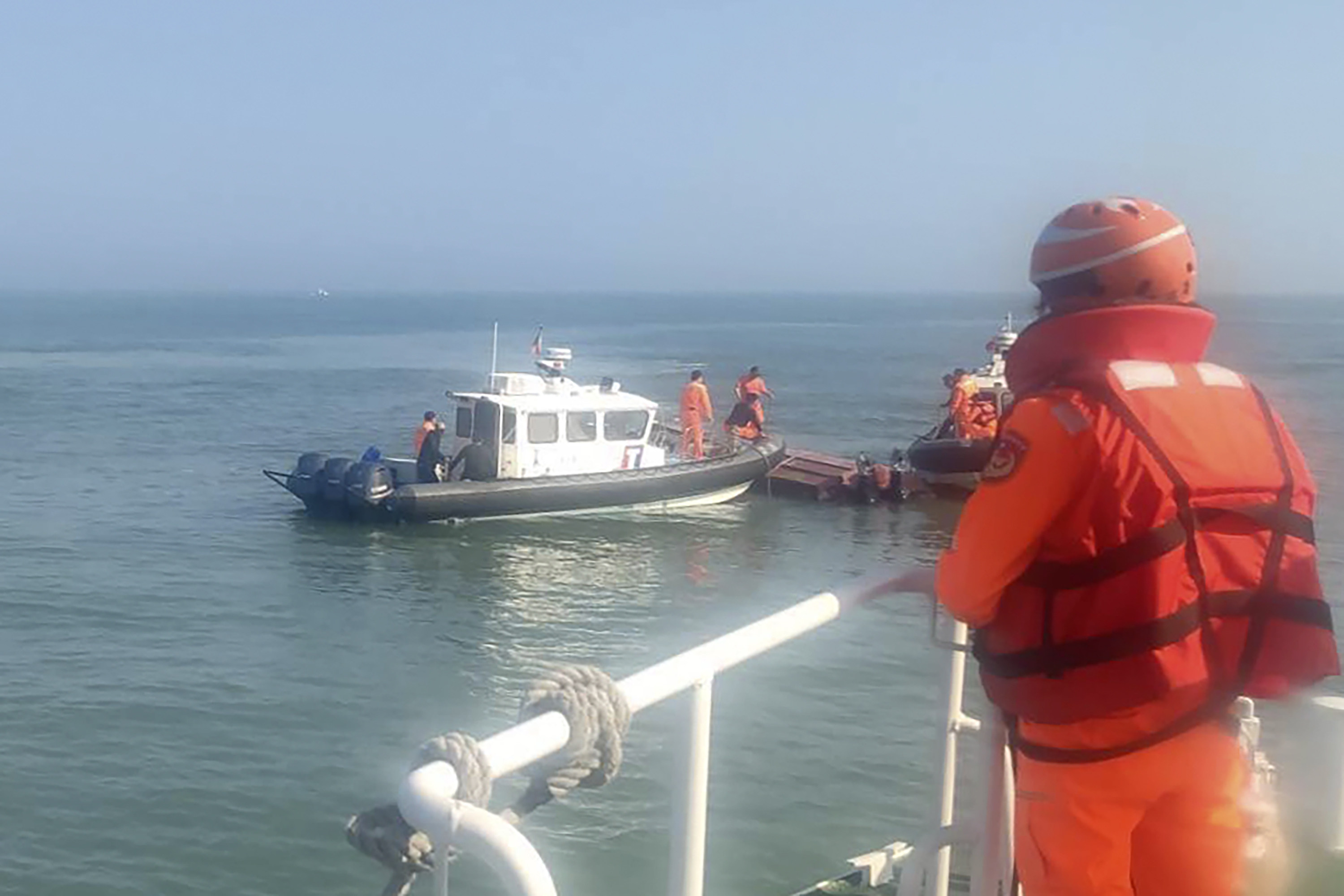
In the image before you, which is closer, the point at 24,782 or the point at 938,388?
the point at 24,782

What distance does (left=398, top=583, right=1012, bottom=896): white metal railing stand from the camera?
1468mm

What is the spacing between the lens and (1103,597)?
1.94 metres

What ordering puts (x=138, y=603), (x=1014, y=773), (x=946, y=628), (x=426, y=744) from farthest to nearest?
(x=138, y=603), (x=946, y=628), (x=1014, y=773), (x=426, y=744)

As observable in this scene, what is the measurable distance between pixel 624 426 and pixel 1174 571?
17533 mm

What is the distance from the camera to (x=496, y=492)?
18562mm

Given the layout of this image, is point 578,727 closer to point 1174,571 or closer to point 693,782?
point 693,782

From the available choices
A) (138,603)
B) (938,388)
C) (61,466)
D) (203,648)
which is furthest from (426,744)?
(938,388)

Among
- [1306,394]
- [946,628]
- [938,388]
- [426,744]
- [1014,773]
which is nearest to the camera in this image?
[426,744]

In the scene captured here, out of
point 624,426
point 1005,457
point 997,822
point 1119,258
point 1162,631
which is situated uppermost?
point 1119,258

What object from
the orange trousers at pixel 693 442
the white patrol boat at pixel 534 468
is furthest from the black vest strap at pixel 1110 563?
the orange trousers at pixel 693 442

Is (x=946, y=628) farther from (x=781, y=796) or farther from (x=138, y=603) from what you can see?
(x=138, y=603)

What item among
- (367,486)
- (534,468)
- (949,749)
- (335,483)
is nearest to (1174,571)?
(949,749)

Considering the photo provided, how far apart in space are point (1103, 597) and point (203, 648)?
1241 centimetres

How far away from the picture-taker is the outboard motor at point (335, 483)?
19.2 metres
